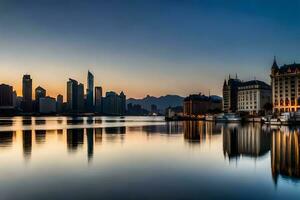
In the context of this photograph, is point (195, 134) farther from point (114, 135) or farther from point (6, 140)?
point (6, 140)

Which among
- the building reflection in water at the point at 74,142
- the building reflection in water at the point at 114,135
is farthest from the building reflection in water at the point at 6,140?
the building reflection in water at the point at 114,135

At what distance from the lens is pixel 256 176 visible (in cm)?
3095

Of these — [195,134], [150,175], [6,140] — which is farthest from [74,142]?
[195,134]

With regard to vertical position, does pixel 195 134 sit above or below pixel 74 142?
below

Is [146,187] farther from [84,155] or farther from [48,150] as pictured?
[48,150]

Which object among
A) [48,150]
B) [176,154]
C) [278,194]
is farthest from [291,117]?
[278,194]

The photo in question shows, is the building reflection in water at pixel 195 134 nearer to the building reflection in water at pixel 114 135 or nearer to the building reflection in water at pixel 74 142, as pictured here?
the building reflection in water at pixel 114 135

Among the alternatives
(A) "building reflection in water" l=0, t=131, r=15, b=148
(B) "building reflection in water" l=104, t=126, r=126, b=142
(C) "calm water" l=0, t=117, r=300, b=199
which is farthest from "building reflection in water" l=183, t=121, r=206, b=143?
(A) "building reflection in water" l=0, t=131, r=15, b=148

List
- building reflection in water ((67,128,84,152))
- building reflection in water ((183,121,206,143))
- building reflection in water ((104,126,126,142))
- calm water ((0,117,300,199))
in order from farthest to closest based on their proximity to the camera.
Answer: building reflection in water ((104,126,126,142)) → building reflection in water ((183,121,206,143)) → building reflection in water ((67,128,84,152)) → calm water ((0,117,300,199))

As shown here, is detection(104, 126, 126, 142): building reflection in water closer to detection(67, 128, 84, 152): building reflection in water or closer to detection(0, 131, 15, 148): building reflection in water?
detection(67, 128, 84, 152): building reflection in water

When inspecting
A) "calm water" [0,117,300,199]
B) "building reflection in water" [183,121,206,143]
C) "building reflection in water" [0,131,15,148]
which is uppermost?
"calm water" [0,117,300,199]

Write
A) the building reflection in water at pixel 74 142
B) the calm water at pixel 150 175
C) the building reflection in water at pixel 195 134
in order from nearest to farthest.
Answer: the calm water at pixel 150 175 → the building reflection in water at pixel 74 142 → the building reflection in water at pixel 195 134

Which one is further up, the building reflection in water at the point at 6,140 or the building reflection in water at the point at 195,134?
the building reflection in water at the point at 6,140

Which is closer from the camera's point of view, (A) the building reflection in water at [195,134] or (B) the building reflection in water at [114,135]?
(A) the building reflection in water at [195,134]
